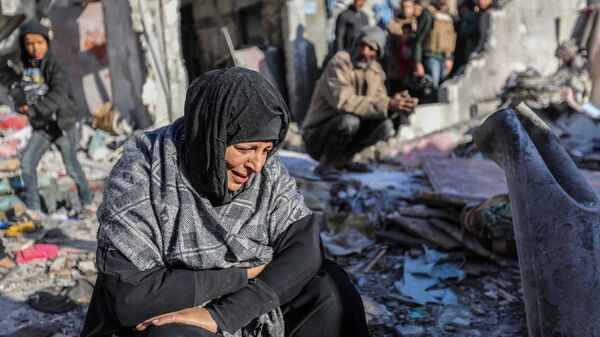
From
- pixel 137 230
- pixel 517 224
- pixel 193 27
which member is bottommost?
pixel 517 224

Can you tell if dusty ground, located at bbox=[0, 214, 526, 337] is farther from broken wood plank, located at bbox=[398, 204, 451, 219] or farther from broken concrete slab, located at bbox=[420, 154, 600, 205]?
broken concrete slab, located at bbox=[420, 154, 600, 205]

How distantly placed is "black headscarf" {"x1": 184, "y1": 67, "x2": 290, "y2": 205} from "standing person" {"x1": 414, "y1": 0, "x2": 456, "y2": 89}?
718 centimetres

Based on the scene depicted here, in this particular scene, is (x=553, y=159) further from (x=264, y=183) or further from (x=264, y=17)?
(x=264, y=17)

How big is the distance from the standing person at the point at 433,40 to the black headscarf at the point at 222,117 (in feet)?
23.5

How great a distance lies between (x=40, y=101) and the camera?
4484 mm

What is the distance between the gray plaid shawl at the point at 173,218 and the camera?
1.76 m

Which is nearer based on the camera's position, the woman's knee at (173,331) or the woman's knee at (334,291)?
the woman's knee at (173,331)

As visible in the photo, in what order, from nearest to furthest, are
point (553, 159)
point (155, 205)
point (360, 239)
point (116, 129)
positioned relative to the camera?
point (155, 205) → point (553, 159) → point (360, 239) → point (116, 129)

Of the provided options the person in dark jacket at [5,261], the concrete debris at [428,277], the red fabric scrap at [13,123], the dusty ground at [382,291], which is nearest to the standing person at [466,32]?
the dusty ground at [382,291]

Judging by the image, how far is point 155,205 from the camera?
5.86 feet

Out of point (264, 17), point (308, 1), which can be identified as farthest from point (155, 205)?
point (264, 17)

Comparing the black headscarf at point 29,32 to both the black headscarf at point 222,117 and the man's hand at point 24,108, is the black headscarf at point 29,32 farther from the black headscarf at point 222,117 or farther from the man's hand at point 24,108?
the black headscarf at point 222,117

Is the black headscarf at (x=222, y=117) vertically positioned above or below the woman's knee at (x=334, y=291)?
above

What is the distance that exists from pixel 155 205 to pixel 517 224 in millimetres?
1378
